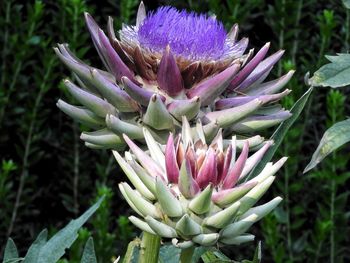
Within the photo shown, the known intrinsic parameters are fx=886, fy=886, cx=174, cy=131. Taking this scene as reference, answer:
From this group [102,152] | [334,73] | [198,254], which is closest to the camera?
[334,73]

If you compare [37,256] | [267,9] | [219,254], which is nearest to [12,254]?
[37,256]

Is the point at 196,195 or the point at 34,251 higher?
the point at 196,195

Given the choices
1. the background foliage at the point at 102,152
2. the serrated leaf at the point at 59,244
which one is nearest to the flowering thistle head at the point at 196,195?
the serrated leaf at the point at 59,244

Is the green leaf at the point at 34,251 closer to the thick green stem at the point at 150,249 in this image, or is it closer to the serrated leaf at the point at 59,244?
the serrated leaf at the point at 59,244

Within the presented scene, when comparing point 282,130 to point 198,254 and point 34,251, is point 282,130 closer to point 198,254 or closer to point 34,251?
point 198,254

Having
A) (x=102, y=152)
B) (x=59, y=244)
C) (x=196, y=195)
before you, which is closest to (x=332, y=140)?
(x=196, y=195)

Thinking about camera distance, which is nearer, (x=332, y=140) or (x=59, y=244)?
(x=332, y=140)

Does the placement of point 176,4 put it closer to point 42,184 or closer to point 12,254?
point 42,184
